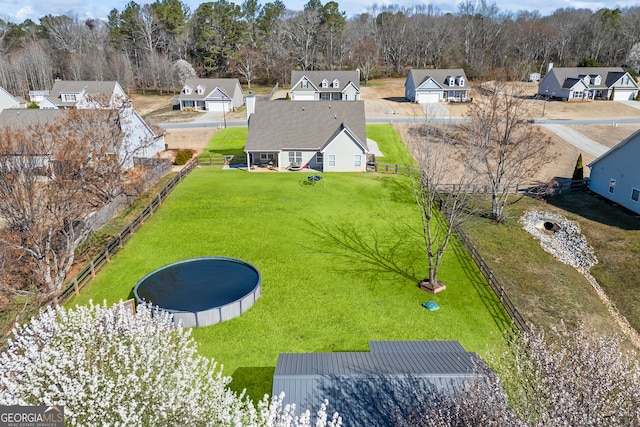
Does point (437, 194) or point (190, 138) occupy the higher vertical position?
point (190, 138)

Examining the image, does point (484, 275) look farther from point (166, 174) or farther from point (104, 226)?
point (166, 174)

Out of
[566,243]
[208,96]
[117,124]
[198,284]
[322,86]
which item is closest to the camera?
[198,284]

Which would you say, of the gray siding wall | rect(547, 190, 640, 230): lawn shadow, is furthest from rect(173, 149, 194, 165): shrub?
the gray siding wall

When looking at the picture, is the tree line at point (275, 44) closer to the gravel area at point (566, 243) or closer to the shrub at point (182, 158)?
the shrub at point (182, 158)

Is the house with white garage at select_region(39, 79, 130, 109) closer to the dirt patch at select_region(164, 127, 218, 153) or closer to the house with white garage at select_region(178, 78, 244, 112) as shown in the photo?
the house with white garage at select_region(178, 78, 244, 112)

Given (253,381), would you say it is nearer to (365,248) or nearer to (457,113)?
(365,248)

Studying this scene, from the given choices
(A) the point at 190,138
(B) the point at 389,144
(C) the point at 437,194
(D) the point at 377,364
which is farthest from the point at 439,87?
(D) the point at 377,364

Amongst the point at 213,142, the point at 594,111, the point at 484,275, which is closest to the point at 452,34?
the point at 594,111
